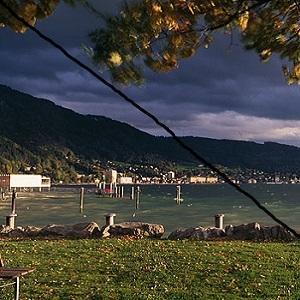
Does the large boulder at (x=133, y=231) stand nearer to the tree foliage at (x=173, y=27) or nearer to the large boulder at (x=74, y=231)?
the large boulder at (x=74, y=231)

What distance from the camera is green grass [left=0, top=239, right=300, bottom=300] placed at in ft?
30.7

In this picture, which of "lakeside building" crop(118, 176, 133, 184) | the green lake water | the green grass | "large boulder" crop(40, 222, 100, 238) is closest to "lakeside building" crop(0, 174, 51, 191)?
the green lake water

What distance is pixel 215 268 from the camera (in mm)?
11508

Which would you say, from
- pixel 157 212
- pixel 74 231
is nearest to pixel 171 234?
pixel 74 231

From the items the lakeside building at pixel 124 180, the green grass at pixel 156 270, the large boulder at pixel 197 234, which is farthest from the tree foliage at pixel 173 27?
the lakeside building at pixel 124 180

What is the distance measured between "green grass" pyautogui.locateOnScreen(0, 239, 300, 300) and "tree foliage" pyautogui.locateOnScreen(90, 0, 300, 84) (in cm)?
430

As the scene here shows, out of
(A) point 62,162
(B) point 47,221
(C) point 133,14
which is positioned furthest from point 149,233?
(A) point 62,162

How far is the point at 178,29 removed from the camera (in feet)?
19.0

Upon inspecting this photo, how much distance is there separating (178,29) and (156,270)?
6.40 m

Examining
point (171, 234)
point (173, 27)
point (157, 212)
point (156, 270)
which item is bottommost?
point (156, 270)

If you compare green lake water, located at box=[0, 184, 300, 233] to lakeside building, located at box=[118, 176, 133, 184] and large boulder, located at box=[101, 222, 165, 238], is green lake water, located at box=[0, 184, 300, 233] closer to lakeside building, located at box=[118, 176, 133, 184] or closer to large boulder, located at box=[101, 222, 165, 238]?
large boulder, located at box=[101, 222, 165, 238]

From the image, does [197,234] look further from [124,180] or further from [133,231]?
[124,180]

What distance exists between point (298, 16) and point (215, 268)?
6306 millimetres

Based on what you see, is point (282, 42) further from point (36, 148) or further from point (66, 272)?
point (36, 148)
